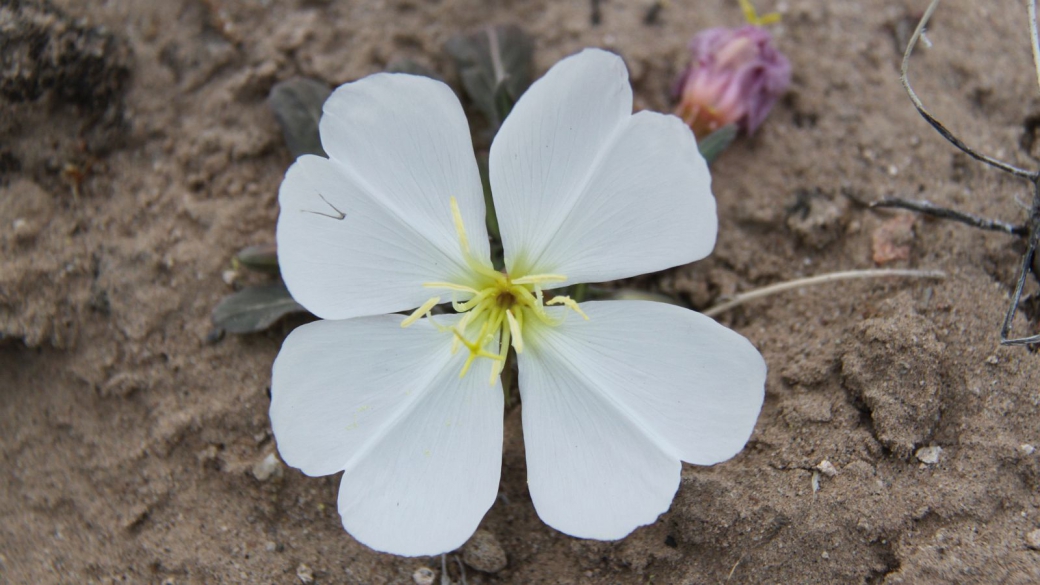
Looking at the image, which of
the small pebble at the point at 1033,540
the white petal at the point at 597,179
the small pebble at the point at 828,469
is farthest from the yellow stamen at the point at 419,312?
the small pebble at the point at 1033,540

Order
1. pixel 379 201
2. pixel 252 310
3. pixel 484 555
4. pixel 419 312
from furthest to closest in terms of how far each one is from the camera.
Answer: pixel 252 310 → pixel 484 555 → pixel 379 201 → pixel 419 312

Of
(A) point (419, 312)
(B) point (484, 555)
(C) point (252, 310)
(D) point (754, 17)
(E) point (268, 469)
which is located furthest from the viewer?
(D) point (754, 17)

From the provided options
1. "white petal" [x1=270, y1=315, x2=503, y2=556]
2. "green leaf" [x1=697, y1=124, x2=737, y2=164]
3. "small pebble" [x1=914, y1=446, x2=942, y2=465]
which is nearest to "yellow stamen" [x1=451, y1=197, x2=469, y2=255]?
"white petal" [x1=270, y1=315, x2=503, y2=556]

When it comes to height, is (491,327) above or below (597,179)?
below

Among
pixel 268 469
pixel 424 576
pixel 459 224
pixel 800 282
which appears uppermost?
pixel 459 224

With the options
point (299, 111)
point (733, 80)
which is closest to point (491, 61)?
point (299, 111)

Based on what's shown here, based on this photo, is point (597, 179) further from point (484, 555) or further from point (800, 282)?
point (484, 555)

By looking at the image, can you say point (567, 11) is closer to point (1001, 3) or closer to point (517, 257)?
point (517, 257)
